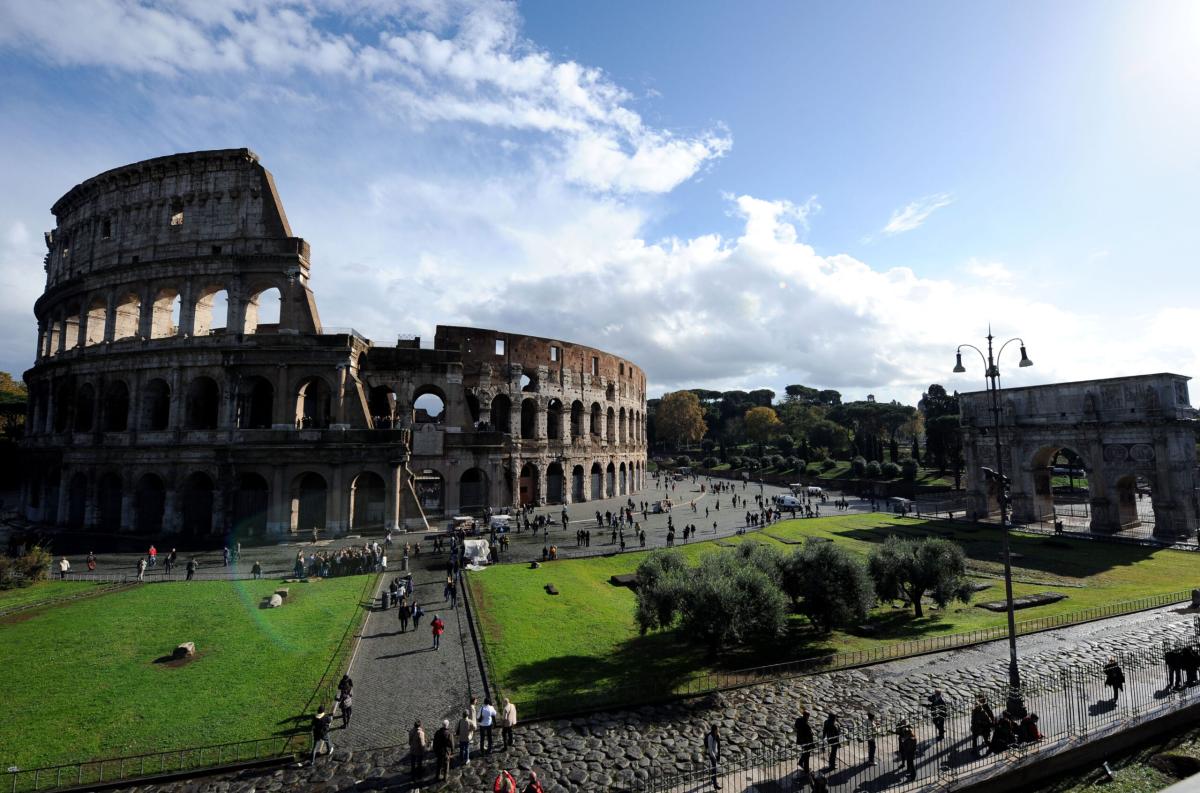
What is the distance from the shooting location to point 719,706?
45.3 feet

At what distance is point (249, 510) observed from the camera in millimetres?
33750

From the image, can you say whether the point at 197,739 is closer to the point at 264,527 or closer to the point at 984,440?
the point at 264,527

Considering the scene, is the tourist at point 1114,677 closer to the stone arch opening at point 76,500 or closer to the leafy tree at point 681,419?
the stone arch opening at point 76,500

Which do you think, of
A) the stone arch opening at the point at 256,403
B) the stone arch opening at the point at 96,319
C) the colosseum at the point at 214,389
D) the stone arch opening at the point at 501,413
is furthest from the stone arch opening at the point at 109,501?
the stone arch opening at the point at 501,413

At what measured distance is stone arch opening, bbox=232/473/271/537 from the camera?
33375 millimetres

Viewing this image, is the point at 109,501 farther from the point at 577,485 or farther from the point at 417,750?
the point at 417,750

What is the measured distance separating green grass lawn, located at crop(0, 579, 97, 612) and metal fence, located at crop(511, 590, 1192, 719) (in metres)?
Result: 18.4

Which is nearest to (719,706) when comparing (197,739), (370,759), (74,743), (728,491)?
(370,759)

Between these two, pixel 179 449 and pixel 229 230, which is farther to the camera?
pixel 229 230

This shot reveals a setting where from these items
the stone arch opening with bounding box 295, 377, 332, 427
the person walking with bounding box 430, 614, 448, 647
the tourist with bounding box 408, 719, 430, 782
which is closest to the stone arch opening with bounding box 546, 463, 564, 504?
the stone arch opening with bounding box 295, 377, 332, 427

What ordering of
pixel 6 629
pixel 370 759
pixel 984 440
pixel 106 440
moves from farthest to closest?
pixel 984 440, pixel 106 440, pixel 6 629, pixel 370 759

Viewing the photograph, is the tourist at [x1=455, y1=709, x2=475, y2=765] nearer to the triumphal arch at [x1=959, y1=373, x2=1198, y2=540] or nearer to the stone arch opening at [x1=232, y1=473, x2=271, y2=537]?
the stone arch opening at [x1=232, y1=473, x2=271, y2=537]

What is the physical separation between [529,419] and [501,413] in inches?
144

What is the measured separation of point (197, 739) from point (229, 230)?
112 ft
